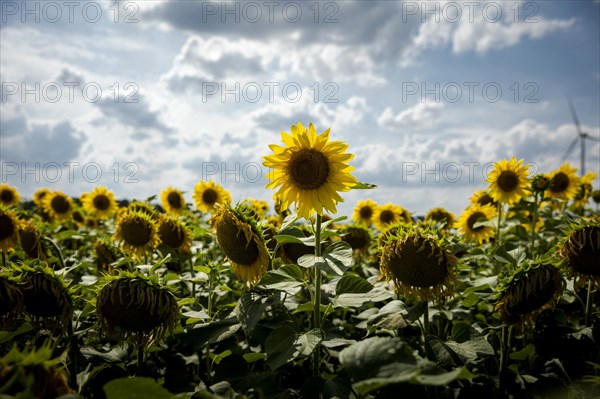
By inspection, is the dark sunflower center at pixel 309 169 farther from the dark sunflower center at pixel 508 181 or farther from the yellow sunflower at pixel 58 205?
the yellow sunflower at pixel 58 205

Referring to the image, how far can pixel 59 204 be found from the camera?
8.52m

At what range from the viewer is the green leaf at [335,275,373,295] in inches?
105

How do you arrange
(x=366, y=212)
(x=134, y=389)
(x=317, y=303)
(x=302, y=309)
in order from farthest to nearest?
(x=366, y=212) < (x=302, y=309) < (x=317, y=303) < (x=134, y=389)

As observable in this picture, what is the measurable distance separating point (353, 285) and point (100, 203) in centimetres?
Result: 701

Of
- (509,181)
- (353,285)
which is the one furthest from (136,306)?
(509,181)

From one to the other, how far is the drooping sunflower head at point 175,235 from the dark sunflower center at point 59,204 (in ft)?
17.4

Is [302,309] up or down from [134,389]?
down

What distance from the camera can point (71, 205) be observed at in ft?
28.3

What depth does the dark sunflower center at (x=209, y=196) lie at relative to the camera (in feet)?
23.7

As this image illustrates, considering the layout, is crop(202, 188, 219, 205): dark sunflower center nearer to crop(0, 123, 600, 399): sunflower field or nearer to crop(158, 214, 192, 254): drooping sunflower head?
crop(158, 214, 192, 254): drooping sunflower head

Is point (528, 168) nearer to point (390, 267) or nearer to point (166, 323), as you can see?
point (390, 267)

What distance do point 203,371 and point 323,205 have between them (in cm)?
158

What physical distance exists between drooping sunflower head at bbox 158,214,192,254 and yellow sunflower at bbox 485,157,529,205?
3282 millimetres

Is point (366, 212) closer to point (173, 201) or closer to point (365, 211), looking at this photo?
point (365, 211)
